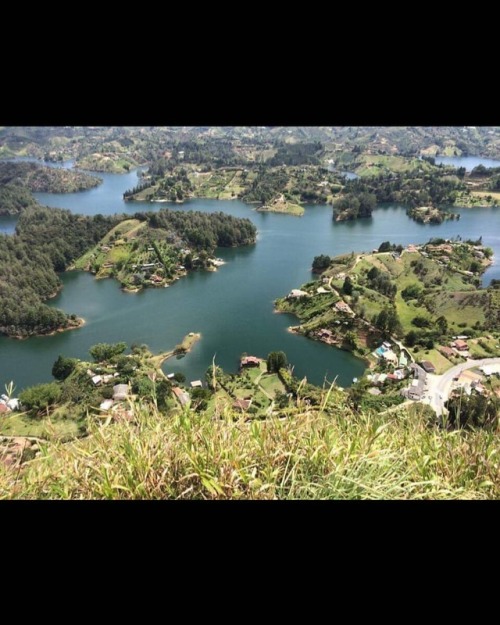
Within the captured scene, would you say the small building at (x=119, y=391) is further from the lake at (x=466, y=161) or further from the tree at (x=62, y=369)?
the lake at (x=466, y=161)

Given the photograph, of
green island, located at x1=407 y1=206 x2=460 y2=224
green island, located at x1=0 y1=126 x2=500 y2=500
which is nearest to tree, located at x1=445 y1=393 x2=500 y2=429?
green island, located at x1=0 y1=126 x2=500 y2=500

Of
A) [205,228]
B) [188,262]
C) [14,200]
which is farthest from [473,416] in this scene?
[14,200]

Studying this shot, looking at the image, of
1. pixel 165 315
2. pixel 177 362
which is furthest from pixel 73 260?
pixel 177 362

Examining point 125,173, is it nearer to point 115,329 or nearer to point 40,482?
point 115,329

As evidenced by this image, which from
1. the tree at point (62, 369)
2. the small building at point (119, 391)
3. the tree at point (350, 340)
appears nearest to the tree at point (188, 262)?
the tree at point (350, 340)

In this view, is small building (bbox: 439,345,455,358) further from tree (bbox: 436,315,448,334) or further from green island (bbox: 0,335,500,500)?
green island (bbox: 0,335,500,500)

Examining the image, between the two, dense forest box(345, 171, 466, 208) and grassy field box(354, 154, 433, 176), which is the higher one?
grassy field box(354, 154, 433, 176)

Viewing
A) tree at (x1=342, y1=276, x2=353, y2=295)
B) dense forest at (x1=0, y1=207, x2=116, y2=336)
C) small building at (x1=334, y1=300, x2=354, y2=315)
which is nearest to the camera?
small building at (x1=334, y1=300, x2=354, y2=315)

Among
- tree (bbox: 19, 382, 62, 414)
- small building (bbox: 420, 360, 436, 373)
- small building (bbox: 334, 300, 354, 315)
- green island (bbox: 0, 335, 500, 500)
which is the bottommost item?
tree (bbox: 19, 382, 62, 414)
